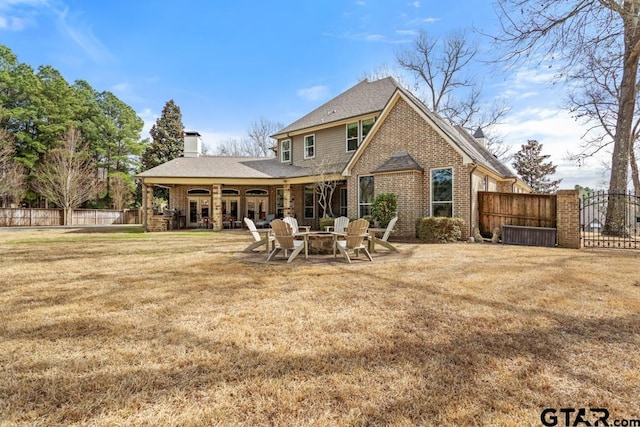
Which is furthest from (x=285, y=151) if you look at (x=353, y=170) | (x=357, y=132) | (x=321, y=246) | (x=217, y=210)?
(x=321, y=246)

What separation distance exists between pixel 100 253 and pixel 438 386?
33.7ft

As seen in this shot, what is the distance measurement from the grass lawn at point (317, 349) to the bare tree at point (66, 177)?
2833cm

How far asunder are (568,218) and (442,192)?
4.15 metres

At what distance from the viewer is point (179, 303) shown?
439 cm

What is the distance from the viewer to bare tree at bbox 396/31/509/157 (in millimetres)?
26594

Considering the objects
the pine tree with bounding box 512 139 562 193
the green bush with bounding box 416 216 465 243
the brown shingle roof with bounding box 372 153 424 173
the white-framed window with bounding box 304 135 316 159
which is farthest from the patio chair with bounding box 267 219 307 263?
the pine tree with bounding box 512 139 562 193

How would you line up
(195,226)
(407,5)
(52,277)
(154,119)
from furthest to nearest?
1. (154,119)
2. (195,226)
3. (407,5)
4. (52,277)

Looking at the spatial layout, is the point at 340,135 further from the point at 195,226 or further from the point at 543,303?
the point at 543,303

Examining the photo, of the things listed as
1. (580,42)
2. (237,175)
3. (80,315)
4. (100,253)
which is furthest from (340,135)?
(80,315)

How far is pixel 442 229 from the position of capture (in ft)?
38.9

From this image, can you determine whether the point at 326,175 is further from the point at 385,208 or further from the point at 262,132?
the point at 262,132

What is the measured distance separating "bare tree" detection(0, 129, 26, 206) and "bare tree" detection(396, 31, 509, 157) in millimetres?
34438

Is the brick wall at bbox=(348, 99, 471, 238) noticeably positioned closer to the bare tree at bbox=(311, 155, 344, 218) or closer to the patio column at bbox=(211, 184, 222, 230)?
the bare tree at bbox=(311, 155, 344, 218)

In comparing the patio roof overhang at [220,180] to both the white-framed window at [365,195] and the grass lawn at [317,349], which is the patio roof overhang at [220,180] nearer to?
the white-framed window at [365,195]
